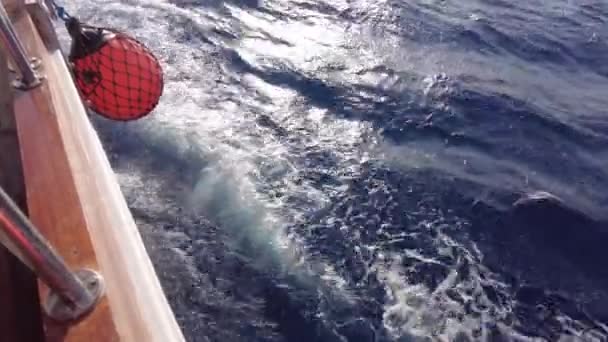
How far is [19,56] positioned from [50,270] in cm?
137

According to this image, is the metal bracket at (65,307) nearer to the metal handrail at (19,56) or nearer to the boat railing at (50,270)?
the boat railing at (50,270)

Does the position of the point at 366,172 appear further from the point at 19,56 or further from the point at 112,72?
the point at 19,56

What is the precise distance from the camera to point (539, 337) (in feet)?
13.4

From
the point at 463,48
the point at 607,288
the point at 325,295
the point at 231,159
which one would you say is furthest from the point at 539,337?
the point at 463,48

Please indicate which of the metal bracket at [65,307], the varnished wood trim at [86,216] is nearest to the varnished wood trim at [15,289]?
the varnished wood trim at [86,216]

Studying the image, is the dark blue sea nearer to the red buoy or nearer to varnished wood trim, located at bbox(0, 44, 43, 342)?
the red buoy

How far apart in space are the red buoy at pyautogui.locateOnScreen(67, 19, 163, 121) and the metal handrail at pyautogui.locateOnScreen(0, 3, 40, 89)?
57 centimetres

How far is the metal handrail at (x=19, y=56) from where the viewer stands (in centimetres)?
207

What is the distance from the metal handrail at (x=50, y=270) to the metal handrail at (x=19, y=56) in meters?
1.16

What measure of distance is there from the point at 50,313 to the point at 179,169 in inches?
155

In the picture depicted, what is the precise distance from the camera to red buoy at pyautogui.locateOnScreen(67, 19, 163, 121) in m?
2.86

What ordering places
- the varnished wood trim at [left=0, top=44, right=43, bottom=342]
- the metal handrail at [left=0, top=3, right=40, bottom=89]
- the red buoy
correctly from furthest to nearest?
the red buoy, the metal handrail at [left=0, top=3, right=40, bottom=89], the varnished wood trim at [left=0, top=44, right=43, bottom=342]

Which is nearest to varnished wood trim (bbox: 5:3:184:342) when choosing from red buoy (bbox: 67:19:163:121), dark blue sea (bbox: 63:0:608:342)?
red buoy (bbox: 67:19:163:121)

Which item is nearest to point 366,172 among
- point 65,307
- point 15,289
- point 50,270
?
point 15,289
